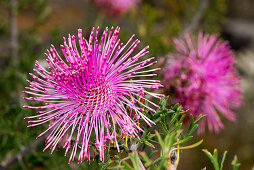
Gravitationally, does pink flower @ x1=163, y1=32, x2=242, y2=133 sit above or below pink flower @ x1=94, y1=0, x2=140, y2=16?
below

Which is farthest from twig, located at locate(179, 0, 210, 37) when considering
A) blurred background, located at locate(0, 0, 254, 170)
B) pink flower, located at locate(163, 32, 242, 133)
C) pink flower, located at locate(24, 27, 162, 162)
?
pink flower, located at locate(24, 27, 162, 162)

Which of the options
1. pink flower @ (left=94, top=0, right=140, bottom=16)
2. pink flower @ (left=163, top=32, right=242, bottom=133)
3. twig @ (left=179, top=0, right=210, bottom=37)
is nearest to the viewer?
pink flower @ (left=163, top=32, right=242, bottom=133)

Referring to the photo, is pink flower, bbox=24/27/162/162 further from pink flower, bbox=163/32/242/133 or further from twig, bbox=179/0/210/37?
twig, bbox=179/0/210/37

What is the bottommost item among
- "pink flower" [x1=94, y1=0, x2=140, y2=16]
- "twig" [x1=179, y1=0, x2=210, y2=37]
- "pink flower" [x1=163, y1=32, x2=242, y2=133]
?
"pink flower" [x1=163, y1=32, x2=242, y2=133]

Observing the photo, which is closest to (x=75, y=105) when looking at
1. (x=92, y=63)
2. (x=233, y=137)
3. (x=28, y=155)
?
(x=92, y=63)

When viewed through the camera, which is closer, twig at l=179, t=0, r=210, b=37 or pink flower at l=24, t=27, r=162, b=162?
pink flower at l=24, t=27, r=162, b=162

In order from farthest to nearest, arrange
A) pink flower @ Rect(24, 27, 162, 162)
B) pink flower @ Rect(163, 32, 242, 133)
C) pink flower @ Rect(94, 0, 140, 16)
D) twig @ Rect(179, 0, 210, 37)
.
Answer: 1. pink flower @ Rect(94, 0, 140, 16)
2. twig @ Rect(179, 0, 210, 37)
3. pink flower @ Rect(163, 32, 242, 133)
4. pink flower @ Rect(24, 27, 162, 162)

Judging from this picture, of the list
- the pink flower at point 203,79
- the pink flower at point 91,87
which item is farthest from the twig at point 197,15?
the pink flower at point 91,87

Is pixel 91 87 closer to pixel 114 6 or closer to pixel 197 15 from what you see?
pixel 197 15
